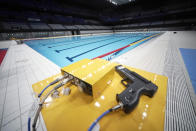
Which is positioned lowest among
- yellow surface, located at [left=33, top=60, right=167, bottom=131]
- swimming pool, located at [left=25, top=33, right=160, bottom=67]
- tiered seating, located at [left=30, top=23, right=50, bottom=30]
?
yellow surface, located at [left=33, top=60, right=167, bottom=131]

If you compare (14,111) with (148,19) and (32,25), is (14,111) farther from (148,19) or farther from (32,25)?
(148,19)

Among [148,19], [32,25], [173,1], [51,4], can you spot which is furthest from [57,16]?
[173,1]

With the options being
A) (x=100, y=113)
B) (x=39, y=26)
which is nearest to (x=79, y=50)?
(x=100, y=113)

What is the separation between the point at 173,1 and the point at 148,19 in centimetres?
379

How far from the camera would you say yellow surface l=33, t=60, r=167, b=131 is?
54 centimetres

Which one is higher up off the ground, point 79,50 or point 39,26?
point 39,26

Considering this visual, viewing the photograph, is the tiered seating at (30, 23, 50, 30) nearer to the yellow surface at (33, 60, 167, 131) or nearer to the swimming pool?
the swimming pool

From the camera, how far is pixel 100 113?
0.63 meters

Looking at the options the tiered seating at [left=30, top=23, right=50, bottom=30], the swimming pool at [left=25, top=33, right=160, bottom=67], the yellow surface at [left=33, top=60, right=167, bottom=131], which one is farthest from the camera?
the tiered seating at [left=30, top=23, right=50, bottom=30]

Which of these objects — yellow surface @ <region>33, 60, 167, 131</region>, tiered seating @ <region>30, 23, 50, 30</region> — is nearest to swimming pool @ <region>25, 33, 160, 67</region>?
yellow surface @ <region>33, 60, 167, 131</region>

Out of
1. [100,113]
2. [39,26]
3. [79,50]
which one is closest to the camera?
[100,113]

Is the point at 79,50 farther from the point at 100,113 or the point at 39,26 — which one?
the point at 39,26

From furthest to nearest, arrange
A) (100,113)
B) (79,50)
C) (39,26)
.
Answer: (39,26) < (79,50) < (100,113)

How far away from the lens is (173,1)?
12.2 meters
